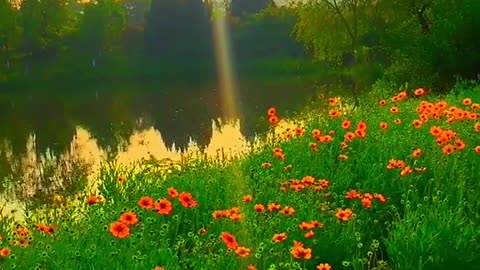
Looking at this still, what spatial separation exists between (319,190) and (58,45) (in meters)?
60.7

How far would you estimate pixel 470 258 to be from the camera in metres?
5.53

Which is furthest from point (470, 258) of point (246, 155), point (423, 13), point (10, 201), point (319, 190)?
point (423, 13)

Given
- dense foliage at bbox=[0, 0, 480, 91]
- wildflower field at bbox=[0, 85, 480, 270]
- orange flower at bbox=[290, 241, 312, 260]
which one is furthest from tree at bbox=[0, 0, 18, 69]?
orange flower at bbox=[290, 241, 312, 260]

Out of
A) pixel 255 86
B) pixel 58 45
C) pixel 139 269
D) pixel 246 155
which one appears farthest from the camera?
pixel 58 45

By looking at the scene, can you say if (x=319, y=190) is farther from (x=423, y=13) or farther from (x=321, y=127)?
(x=423, y=13)

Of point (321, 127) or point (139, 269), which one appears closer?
point (139, 269)

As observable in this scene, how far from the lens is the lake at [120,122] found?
19.7 meters

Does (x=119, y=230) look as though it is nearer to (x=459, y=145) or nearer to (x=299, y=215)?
(x=299, y=215)

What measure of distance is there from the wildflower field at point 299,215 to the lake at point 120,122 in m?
5.03

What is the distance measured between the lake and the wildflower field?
16.5 feet

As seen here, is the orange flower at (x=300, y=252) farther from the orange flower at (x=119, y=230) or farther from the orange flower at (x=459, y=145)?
the orange flower at (x=459, y=145)

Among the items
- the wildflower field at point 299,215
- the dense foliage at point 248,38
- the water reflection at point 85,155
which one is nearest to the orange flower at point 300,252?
the wildflower field at point 299,215

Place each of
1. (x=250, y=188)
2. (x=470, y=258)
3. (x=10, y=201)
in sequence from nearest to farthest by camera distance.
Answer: (x=470, y=258) → (x=250, y=188) → (x=10, y=201)

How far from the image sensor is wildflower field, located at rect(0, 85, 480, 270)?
17.6 feet
